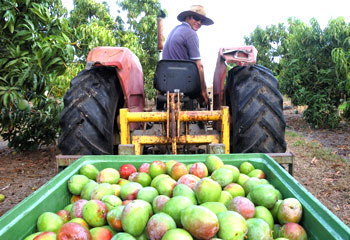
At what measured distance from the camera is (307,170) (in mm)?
4891

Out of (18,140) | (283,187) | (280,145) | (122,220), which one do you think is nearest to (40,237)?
(122,220)

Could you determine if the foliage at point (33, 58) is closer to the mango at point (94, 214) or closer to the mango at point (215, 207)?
the mango at point (94, 214)

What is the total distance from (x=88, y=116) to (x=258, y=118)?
4.99 feet

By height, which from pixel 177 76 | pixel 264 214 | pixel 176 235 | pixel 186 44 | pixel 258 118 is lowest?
pixel 264 214

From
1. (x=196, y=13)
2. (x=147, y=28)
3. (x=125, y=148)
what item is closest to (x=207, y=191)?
(x=125, y=148)

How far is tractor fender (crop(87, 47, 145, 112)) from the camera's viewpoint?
2.84m

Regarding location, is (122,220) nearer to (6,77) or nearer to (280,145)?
(280,145)

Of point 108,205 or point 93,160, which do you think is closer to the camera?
point 108,205

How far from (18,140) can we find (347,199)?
537 cm

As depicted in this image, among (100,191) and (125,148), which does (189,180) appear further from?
(125,148)

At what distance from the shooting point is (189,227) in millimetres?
1218

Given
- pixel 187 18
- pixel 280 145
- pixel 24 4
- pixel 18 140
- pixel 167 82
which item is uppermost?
pixel 24 4

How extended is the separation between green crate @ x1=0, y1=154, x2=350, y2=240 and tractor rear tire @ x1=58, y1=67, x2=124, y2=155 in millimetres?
552

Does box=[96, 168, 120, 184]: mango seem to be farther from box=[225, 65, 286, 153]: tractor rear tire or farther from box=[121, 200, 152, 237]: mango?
box=[225, 65, 286, 153]: tractor rear tire
